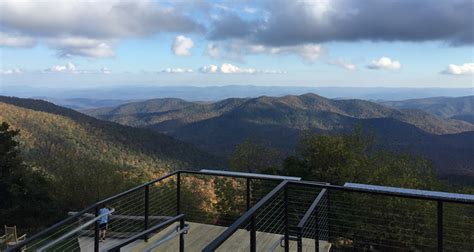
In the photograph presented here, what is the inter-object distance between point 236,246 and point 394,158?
1820cm

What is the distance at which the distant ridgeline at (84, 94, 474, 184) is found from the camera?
278 feet

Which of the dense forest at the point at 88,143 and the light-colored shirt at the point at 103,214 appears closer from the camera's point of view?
the light-colored shirt at the point at 103,214

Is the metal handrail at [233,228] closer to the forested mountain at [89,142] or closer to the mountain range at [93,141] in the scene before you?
the forested mountain at [89,142]

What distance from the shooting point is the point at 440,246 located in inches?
107

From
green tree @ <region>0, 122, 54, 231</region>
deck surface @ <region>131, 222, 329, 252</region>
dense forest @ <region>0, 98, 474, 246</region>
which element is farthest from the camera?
dense forest @ <region>0, 98, 474, 246</region>

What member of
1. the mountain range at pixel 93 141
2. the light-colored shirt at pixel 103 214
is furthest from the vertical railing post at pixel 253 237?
the mountain range at pixel 93 141

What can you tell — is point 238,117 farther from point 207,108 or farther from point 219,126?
point 207,108

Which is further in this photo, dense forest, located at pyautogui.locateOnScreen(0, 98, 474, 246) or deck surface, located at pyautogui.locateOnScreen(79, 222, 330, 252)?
dense forest, located at pyautogui.locateOnScreen(0, 98, 474, 246)

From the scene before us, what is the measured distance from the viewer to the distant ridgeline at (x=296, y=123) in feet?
278

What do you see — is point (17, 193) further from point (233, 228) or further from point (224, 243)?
point (233, 228)

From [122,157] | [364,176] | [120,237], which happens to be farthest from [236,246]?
[122,157]

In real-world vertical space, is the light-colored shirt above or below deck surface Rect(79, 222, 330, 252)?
above

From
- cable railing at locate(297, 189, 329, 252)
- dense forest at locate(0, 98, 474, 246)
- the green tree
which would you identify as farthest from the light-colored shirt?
the green tree

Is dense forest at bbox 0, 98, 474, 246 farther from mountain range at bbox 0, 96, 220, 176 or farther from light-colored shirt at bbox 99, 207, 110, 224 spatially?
mountain range at bbox 0, 96, 220, 176
